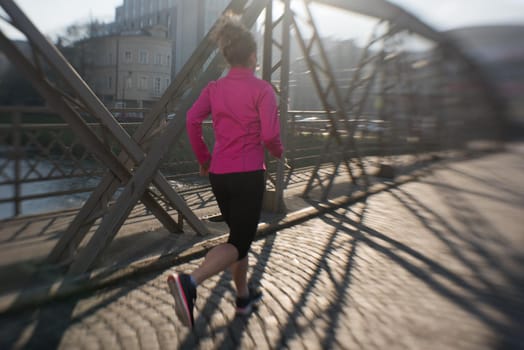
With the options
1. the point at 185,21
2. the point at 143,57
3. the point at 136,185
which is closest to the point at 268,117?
the point at 136,185

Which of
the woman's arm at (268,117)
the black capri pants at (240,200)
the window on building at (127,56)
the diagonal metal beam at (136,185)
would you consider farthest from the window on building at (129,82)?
the woman's arm at (268,117)

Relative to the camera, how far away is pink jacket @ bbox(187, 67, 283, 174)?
290 cm

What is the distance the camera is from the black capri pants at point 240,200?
9.70ft

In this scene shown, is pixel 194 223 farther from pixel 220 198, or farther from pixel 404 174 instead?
pixel 404 174

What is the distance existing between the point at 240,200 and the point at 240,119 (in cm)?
48

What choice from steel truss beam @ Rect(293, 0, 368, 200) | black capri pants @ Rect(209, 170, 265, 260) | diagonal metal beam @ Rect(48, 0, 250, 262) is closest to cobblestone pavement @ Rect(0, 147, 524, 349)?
black capri pants @ Rect(209, 170, 265, 260)

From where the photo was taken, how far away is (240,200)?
9.75 feet

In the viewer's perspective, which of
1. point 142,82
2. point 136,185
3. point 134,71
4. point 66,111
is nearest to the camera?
point 66,111

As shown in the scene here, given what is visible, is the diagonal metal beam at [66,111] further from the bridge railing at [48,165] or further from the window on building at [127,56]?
the window on building at [127,56]

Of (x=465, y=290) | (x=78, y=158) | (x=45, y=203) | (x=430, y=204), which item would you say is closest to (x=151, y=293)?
(x=465, y=290)

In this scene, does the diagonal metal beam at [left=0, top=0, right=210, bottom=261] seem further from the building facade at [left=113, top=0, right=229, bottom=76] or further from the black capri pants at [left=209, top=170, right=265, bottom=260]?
the building facade at [left=113, top=0, right=229, bottom=76]

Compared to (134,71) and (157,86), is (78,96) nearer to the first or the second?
(157,86)

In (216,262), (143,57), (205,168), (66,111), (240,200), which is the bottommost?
(216,262)

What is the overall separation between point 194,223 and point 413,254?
7.09ft
